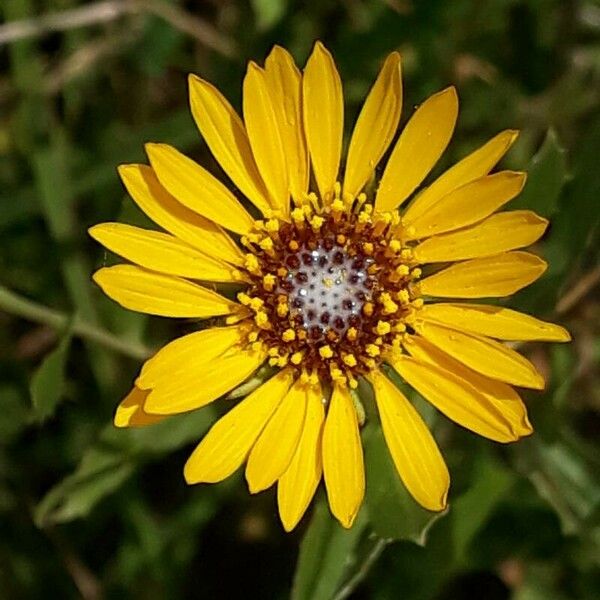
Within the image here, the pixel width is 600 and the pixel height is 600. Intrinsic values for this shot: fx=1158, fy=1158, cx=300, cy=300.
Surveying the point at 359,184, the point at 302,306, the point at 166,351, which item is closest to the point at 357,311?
the point at 302,306

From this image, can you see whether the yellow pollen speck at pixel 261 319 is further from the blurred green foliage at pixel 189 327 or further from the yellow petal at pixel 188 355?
the blurred green foliage at pixel 189 327

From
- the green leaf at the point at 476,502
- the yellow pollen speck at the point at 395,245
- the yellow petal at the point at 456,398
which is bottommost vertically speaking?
the green leaf at the point at 476,502

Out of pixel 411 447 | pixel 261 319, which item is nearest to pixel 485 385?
pixel 411 447

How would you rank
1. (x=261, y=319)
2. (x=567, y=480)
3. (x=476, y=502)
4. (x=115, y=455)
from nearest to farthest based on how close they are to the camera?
(x=261, y=319) → (x=115, y=455) → (x=476, y=502) → (x=567, y=480)

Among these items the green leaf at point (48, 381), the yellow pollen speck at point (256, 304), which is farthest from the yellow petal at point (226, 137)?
the green leaf at point (48, 381)

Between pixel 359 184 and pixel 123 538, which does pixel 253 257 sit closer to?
pixel 359 184

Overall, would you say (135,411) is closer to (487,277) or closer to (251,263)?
(251,263)
